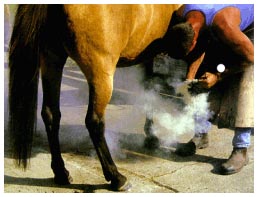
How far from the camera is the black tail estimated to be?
1656 millimetres

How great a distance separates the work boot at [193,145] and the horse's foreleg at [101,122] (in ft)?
1.90

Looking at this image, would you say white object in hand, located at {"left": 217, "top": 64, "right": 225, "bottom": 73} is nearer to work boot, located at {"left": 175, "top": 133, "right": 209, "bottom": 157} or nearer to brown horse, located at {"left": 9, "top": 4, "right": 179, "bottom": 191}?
brown horse, located at {"left": 9, "top": 4, "right": 179, "bottom": 191}

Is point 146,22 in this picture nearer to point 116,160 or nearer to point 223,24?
point 223,24

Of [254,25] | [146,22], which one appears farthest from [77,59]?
[254,25]

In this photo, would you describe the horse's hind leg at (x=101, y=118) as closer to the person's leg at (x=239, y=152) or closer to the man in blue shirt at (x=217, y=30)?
the man in blue shirt at (x=217, y=30)

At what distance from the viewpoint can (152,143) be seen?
2.46 metres

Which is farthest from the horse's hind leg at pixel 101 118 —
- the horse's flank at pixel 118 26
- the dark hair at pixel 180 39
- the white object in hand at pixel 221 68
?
the white object in hand at pixel 221 68

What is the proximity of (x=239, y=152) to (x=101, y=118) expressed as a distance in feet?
2.93

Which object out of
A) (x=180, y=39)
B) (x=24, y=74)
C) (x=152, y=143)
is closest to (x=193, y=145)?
(x=152, y=143)

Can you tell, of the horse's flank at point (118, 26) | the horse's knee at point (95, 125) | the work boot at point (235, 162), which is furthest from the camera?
the work boot at point (235, 162)

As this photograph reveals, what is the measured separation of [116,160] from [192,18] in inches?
37.5

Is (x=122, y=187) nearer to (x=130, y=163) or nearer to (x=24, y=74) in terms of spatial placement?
(x=130, y=163)

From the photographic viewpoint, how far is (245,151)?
7.08 feet

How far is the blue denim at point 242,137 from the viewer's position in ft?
7.01
